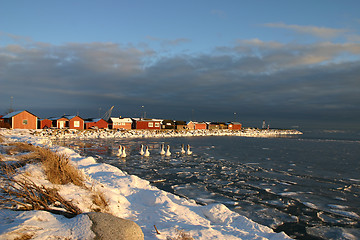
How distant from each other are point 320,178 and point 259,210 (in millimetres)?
7932

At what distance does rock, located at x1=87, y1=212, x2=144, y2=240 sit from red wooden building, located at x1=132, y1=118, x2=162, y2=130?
61.7 meters

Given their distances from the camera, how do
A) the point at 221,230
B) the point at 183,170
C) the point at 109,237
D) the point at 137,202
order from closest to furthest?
the point at 109,237
the point at 221,230
the point at 137,202
the point at 183,170

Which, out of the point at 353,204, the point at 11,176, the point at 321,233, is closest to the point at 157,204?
the point at 11,176

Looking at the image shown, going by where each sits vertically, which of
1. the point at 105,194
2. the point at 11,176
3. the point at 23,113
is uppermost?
the point at 23,113

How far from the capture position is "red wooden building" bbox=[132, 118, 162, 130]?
215ft

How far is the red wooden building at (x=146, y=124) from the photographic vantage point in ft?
215

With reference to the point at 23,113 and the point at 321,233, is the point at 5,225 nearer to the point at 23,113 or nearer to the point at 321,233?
the point at 321,233

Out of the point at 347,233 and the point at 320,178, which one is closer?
the point at 347,233

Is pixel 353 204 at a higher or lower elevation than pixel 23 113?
lower

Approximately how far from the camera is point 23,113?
44.6 m

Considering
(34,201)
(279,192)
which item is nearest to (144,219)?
(34,201)

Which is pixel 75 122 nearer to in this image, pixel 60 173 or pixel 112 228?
pixel 60 173

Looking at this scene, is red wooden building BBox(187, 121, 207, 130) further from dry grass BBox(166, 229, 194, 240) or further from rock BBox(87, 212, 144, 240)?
rock BBox(87, 212, 144, 240)

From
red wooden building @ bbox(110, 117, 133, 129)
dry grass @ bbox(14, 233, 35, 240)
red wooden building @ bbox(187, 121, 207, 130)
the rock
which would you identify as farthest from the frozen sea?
red wooden building @ bbox(187, 121, 207, 130)
